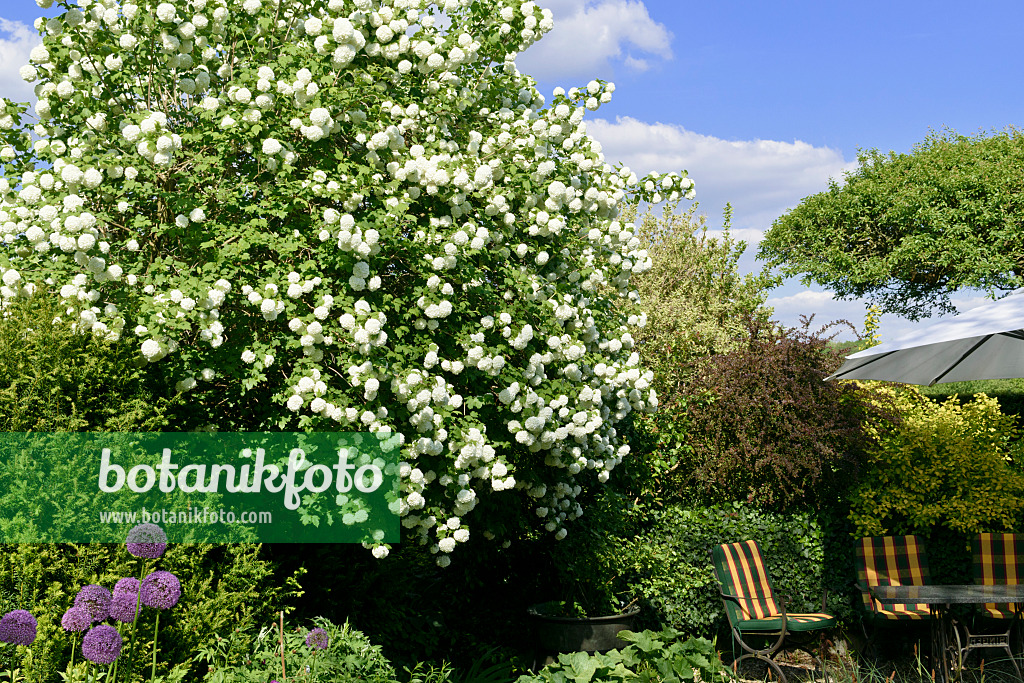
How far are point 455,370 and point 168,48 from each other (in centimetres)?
232

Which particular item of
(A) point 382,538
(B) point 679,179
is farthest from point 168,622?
(B) point 679,179

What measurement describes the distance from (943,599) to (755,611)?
4.71 ft

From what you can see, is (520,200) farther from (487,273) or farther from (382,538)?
(382,538)

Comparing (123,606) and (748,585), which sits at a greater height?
(123,606)

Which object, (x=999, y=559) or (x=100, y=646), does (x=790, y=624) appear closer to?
(x=999, y=559)

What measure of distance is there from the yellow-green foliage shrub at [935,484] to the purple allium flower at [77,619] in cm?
568

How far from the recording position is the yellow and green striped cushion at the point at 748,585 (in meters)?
6.00

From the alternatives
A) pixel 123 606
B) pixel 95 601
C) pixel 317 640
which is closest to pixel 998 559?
pixel 317 640

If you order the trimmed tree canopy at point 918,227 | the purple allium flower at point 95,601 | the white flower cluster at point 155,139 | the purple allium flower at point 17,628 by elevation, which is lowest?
the purple allium flower at point 17,628

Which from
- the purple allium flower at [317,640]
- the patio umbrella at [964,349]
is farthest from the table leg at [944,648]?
the purple allium flower at [317,640]

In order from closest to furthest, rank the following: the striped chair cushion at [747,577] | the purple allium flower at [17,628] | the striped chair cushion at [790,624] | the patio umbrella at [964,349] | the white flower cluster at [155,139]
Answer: the purple allium flower at [17,628]
the white flower cluster at [155,139]
the patio umbrella at [964,349]
the striped chair cushion at [790,624]
the striped chair cushion at [747,577]

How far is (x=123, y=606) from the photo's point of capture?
333cm

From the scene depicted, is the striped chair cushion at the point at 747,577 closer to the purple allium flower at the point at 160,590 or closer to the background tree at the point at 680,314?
the background tree at the point at 680,314

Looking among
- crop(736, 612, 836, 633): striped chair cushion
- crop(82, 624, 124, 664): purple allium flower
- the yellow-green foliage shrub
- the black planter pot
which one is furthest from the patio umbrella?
crop(82, 624, 124, 664): purple allium flower
